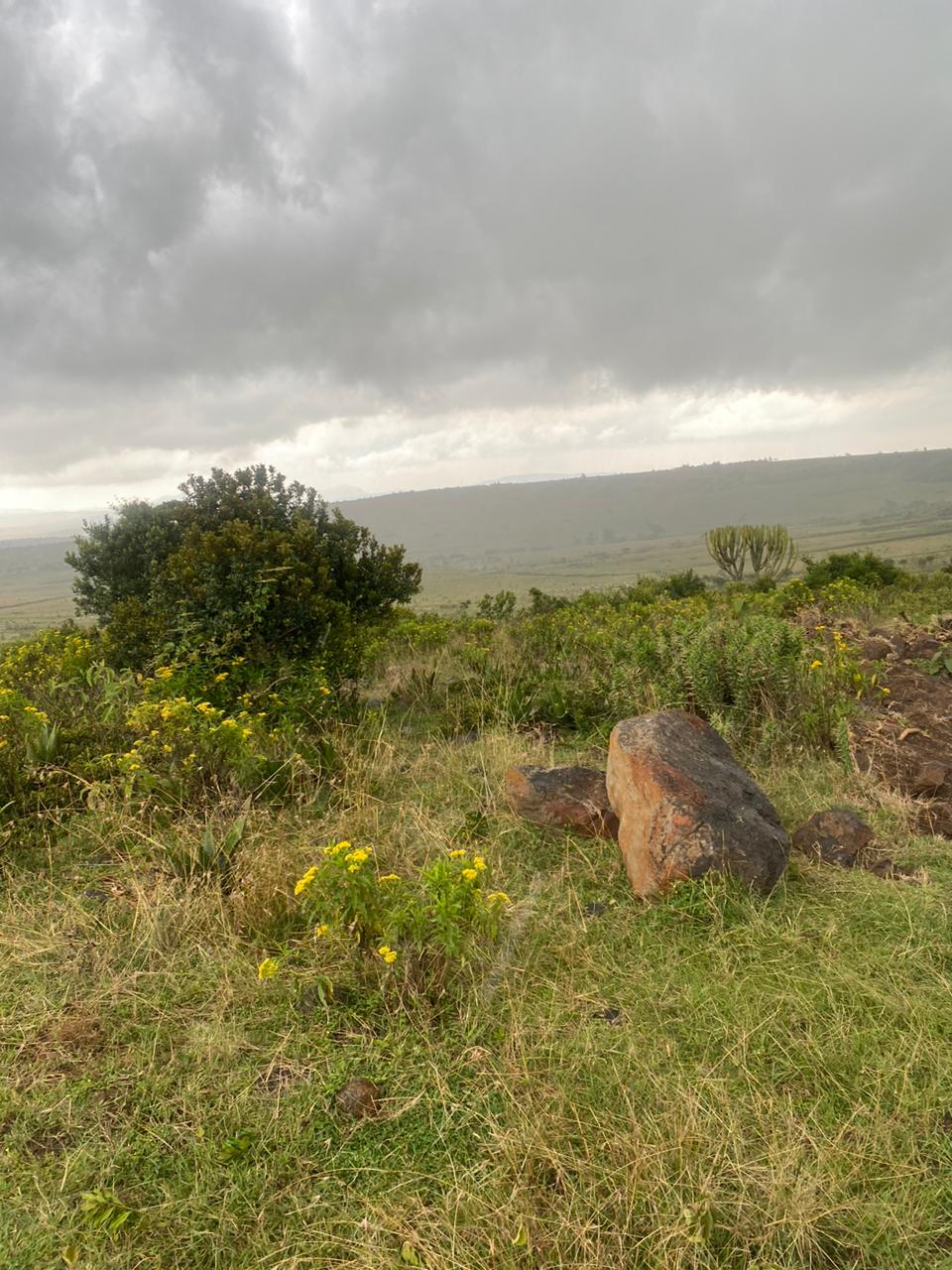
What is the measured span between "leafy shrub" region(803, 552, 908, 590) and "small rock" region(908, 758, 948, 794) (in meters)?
11.6

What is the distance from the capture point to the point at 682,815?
12.7 ft

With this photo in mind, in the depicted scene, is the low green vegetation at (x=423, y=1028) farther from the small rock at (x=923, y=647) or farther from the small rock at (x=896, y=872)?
the small rock at (x=923, y=647)

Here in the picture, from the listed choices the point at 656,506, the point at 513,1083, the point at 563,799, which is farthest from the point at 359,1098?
the point at 656,506

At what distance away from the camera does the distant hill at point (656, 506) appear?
14838 centimetres

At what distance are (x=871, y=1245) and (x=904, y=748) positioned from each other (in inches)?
155

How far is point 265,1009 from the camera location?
303 cm

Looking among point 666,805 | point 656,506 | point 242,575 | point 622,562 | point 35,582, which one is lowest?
point 622,562

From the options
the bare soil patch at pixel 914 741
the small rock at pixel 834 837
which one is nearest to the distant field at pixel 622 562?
the bare soil patch at pixel 914 741

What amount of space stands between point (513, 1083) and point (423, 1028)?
0.46m

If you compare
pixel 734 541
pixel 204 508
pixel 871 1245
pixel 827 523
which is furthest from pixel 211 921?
pixel 827 523

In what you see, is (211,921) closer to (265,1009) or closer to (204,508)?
(265,1009)

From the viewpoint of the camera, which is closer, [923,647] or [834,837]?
[834,837]

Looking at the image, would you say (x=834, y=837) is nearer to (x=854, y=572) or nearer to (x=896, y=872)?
(x=896, y=872)

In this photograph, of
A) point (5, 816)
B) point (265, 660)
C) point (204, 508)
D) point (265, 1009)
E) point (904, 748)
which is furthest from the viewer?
point (204, 508)
